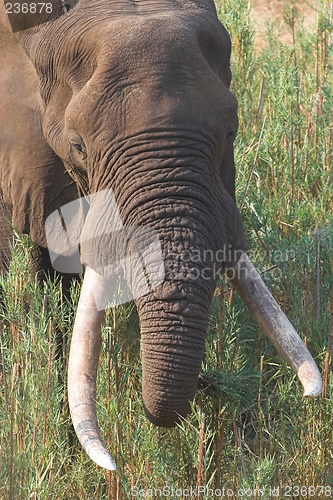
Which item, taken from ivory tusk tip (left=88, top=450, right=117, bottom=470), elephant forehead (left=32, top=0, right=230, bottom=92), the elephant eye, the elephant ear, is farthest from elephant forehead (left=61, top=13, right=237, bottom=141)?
ivory tusk tip (left=88, top=450, right=117, bottom=470)

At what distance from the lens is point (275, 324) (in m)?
3.76

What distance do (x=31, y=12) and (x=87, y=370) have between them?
1.64 meters

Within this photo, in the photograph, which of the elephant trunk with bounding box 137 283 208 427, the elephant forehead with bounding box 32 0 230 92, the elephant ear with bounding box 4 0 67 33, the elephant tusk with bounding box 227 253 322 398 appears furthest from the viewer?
the elephant ear with bounding box 4 0 67 33

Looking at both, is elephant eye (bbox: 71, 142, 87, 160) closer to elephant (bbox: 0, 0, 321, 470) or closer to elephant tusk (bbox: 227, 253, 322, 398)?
elephant (bbox: 0, 0, 321, 470)

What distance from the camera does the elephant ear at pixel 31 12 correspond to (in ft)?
12.6

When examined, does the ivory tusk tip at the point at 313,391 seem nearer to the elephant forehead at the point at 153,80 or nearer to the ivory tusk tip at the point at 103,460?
the ivory tusk tip at the point at 103,460

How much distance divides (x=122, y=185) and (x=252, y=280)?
80 centimetres

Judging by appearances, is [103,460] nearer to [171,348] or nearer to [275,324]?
[171,348]

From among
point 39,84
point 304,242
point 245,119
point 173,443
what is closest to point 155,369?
point 173,443

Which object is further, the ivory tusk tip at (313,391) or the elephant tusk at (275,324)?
the elephant tusk at (275,324)

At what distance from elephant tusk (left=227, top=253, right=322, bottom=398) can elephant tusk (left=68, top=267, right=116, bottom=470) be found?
630 millimetres

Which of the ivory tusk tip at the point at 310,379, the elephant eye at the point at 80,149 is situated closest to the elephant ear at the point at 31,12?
the elephant eye at the point at 80,149

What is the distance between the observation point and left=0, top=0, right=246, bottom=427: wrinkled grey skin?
10.8ft

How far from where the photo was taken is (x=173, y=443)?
393cm
